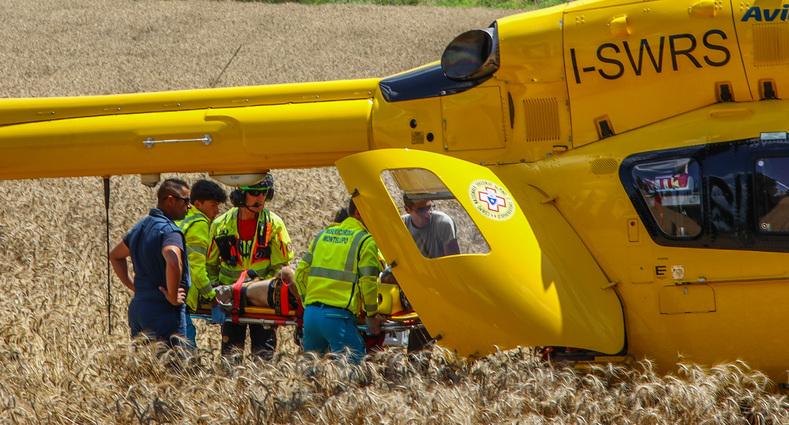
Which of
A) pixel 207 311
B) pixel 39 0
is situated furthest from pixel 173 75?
pixel 207 311

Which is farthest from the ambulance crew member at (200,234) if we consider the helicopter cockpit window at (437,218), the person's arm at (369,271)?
the helicopter cockpit window at (437,218)

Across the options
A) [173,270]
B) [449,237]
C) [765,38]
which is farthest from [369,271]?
[765,38]

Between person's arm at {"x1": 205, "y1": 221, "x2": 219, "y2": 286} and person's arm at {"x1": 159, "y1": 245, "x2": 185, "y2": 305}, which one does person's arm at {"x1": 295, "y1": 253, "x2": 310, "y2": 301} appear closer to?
person's arm at {"x1": 159, "y1": 245, "x2": 185, "y2": 305}

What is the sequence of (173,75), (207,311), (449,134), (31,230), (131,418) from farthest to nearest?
1. (173,75)
2. (31,230)
3. (207,311)
4. (449,134)
5. (131,418)

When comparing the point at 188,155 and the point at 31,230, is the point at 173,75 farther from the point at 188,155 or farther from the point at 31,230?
the point at 188,155

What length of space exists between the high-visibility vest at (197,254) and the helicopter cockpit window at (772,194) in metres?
4.58

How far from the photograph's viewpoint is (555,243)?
7.28 m

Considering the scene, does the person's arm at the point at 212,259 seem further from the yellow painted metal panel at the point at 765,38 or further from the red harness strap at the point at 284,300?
the yellow painted metal panel at the point at 765,38

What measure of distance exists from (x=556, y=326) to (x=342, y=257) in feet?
6.13

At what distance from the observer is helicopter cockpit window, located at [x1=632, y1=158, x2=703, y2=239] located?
703cm

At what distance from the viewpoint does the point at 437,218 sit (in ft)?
25.7

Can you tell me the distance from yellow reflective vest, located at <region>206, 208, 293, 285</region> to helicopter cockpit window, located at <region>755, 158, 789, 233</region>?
442 centimetres

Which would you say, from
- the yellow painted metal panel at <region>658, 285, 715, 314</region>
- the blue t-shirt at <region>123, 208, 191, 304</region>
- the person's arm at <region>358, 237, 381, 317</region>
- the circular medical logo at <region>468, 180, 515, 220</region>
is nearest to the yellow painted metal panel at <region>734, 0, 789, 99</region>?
the yellow painted metal panel at <region>658, 285, 715, 314</region>

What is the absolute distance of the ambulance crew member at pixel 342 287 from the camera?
8.09m
